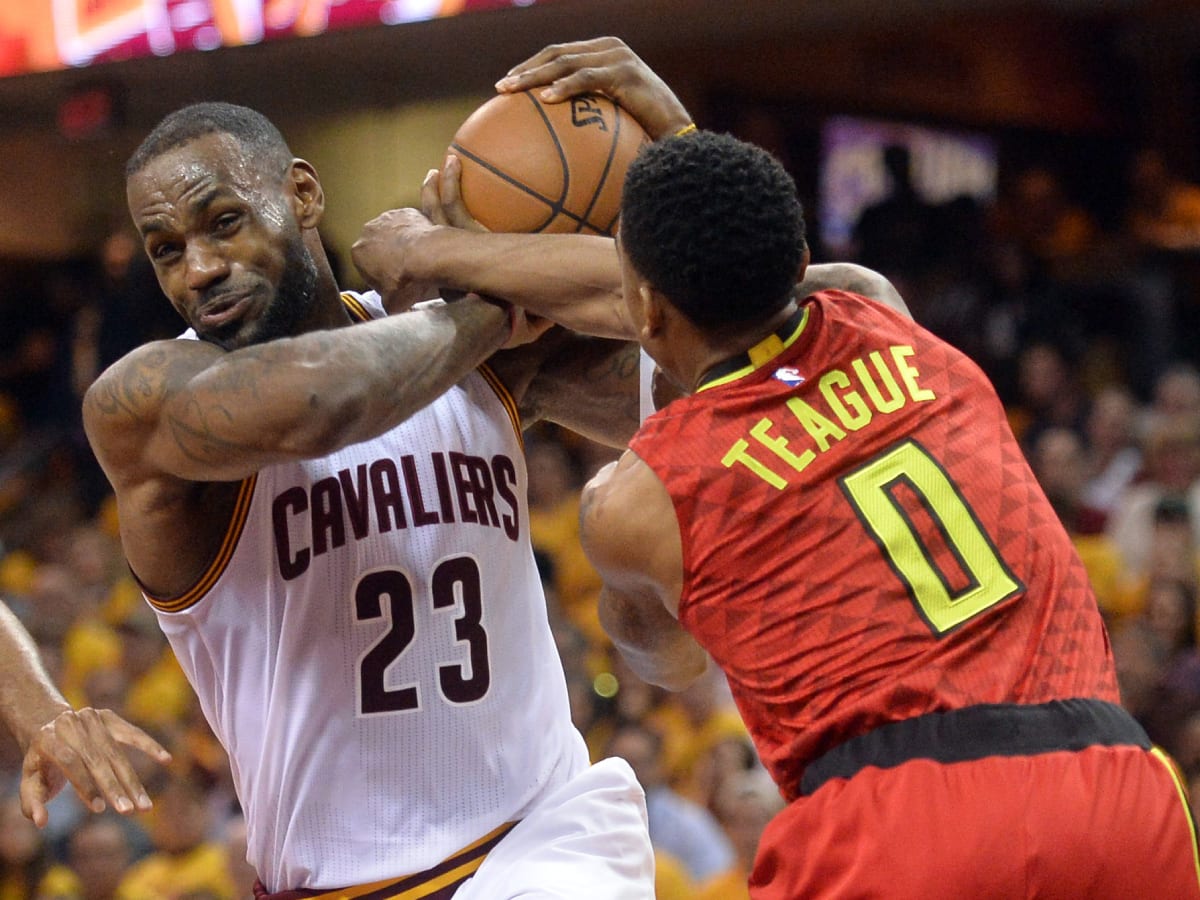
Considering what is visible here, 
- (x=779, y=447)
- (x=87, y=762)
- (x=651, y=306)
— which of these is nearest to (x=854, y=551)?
(x=779, y=447)

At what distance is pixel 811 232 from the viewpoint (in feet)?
35.3

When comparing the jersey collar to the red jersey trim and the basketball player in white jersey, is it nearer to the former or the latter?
the basketball player in white jersey

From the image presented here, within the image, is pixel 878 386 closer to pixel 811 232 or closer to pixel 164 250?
pixel 164 250

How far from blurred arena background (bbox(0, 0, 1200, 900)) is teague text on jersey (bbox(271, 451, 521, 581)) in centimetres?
298

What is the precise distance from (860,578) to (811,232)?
847 cm

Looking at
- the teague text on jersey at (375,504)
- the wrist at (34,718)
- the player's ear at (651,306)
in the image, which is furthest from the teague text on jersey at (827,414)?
the wrist at (34,718)

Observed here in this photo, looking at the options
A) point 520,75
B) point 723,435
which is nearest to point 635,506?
point 723,435

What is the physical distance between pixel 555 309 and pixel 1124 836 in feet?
4.70

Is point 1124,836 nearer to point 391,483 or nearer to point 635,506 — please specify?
point 635,506

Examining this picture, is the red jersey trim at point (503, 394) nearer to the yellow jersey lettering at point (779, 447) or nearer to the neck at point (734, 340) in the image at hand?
the neck at point (734, 340)

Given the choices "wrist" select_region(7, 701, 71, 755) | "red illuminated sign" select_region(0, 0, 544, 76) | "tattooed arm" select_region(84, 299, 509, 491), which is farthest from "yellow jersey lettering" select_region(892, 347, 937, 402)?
"red illuminated sign" select_region(0, 0, 544, 76)

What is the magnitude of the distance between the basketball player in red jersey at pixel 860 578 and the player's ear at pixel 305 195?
3.06ft

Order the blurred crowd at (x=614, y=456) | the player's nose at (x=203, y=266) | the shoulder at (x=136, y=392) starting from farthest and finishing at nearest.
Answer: the blurred crowd at (x=614, y=456), the player's nose at (x=203, y=266), the shoulder at (x=136, y=392)

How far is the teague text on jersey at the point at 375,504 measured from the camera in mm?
3174
